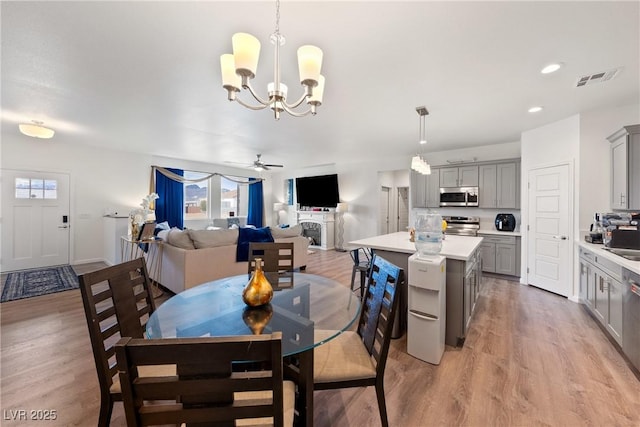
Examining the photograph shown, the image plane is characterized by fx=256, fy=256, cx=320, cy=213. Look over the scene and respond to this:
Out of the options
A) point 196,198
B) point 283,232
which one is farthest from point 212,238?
point 196,198

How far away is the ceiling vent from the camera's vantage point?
96.0 inches

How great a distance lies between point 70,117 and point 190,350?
4937 millimetres

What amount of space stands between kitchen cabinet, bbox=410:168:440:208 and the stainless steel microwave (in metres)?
0.12

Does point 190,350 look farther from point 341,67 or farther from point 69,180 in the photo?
point 69,180

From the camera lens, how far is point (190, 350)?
2.07 ft

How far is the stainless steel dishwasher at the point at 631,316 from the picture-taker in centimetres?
202

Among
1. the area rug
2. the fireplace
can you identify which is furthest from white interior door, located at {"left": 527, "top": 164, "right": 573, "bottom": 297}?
the area rug

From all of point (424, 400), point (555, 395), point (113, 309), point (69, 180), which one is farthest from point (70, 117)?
point (555, 395)

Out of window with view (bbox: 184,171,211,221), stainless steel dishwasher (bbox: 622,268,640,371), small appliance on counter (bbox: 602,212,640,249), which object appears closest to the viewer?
stainless steel dishwasher (bbox: 622,268,640,371)

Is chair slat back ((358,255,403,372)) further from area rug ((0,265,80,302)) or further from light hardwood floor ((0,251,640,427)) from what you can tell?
area rug ((0,265,80,302))

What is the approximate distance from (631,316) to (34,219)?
8.81 m

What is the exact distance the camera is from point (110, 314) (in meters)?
1.36

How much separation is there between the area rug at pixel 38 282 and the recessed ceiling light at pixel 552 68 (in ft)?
18.9

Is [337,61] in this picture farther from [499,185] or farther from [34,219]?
[34,219]
